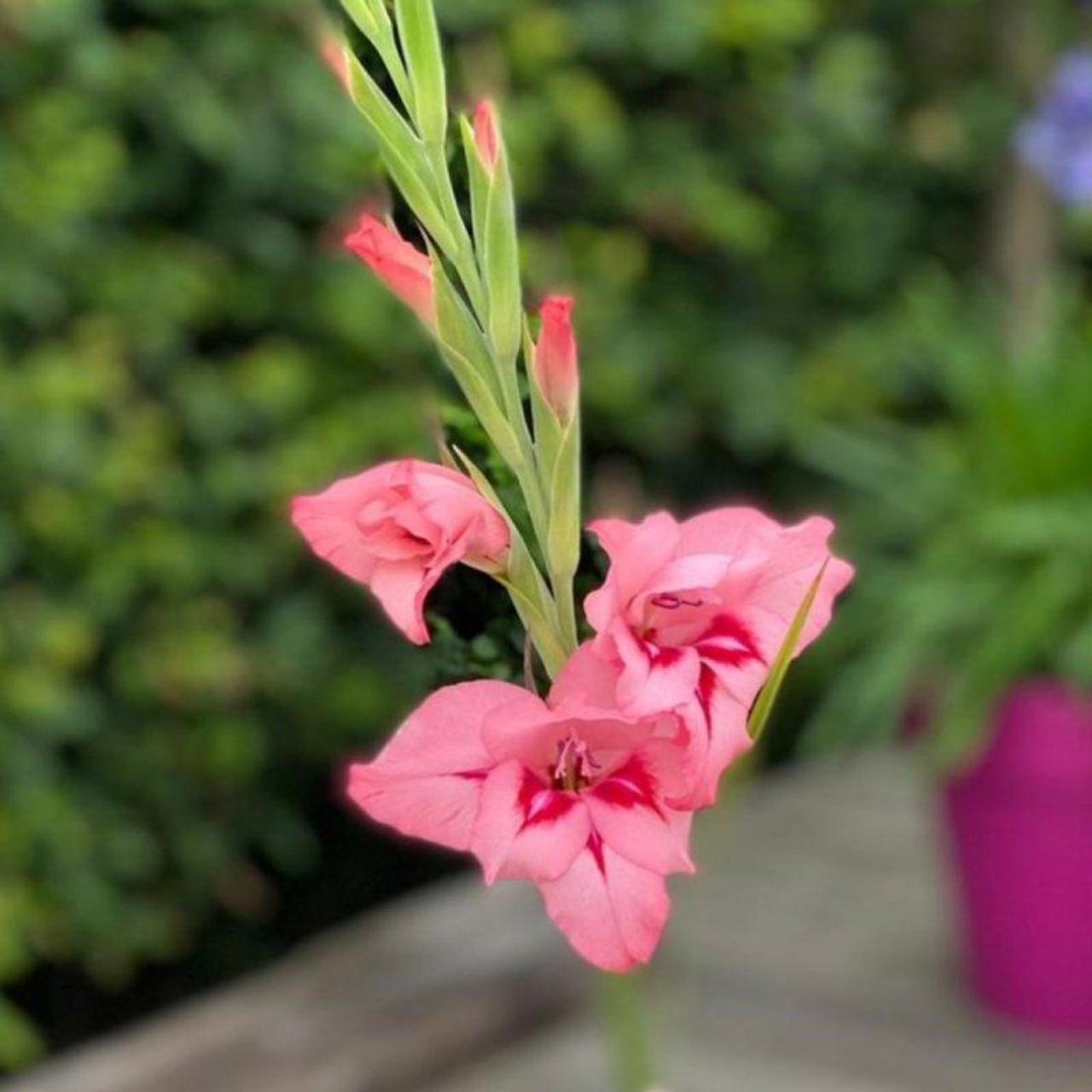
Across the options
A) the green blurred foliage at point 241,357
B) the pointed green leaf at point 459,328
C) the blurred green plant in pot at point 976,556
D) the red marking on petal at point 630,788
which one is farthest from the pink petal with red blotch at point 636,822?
the blurred green plant in pot at point 976,556

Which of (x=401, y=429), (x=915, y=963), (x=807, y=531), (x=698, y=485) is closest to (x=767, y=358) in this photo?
(x=698, y=485)

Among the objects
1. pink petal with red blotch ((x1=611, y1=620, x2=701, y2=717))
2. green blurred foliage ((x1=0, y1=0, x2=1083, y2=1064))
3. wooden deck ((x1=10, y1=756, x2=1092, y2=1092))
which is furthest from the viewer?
wooden deck ((x1=10, y1=756, x2=1092, y2=1092))

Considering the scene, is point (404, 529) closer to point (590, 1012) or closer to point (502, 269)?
point (502, 269)

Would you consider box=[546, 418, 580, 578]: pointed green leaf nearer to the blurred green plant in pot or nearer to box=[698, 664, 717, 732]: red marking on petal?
box=[698, 664, 717, 732]: red marking on petal

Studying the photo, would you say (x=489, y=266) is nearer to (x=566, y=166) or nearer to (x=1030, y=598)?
(x=1030, y=598)

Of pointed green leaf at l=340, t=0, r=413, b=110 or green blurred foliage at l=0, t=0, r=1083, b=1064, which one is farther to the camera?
green blurred foliage at l=0, t=0, r=1083, b=1064

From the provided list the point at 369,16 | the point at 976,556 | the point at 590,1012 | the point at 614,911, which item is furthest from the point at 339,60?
the point at 590,1012

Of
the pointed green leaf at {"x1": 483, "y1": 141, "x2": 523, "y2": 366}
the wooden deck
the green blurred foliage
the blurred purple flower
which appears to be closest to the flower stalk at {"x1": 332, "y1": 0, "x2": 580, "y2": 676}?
the pointed green leaf at {"x1": 483, "y1": 141, "x2": 523, "y2": 366}
